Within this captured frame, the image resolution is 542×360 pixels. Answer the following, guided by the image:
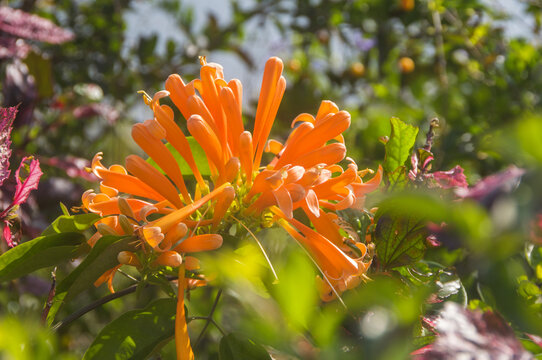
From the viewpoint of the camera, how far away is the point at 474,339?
317mm

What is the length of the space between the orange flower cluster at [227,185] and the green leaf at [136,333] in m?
0.06

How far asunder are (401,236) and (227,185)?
222mm

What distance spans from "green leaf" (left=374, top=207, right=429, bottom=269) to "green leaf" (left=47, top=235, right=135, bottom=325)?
0.29m

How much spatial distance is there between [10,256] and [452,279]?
0.54 meters

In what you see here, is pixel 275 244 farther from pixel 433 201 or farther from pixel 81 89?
pixel 81 89

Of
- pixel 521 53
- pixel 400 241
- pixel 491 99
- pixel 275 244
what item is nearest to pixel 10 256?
pixel 275 244

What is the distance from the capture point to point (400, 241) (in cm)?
57

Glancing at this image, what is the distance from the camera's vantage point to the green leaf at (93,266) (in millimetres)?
477

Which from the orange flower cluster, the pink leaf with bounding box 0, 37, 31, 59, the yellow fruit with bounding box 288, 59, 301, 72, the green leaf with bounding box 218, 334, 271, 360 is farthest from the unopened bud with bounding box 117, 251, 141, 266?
the yellow fruit with bounding box 288, 59, 301, 72

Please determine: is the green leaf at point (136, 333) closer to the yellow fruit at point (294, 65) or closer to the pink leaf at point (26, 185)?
the pink leaf at point (26, 185)

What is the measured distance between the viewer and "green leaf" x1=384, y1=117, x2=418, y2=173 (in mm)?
631

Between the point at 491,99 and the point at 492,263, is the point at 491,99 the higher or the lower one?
the lower one

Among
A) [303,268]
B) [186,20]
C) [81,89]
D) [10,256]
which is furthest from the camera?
[186,20]

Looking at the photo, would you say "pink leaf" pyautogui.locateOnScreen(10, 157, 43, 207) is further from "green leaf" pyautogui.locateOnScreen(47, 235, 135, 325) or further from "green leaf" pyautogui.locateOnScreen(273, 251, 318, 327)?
"green leaf" pyautogui.locateOnScreen(273, 251, 318, 327)
